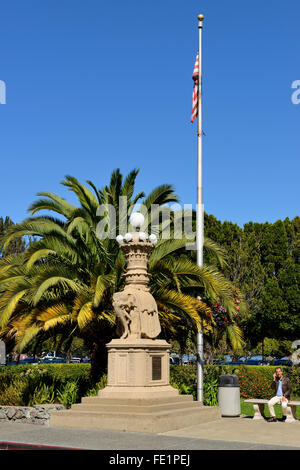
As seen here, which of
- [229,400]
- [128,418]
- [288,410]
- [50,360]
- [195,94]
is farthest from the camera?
[50,360]

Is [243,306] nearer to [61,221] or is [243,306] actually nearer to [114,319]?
[114,319]

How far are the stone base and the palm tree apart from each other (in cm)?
264

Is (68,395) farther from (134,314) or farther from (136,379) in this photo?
(134,314)

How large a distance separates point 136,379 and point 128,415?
1.17m

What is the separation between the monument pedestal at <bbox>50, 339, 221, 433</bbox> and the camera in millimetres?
12094

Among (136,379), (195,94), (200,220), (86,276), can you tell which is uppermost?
(195,94)

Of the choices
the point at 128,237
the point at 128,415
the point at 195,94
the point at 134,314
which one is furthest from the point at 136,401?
the point at 195,94

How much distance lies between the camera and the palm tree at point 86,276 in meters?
15.6

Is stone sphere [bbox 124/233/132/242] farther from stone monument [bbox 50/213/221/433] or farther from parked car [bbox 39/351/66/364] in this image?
parked car [bbox 39/351/66/364]

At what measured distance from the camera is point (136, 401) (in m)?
12.6

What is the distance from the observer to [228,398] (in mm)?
15992

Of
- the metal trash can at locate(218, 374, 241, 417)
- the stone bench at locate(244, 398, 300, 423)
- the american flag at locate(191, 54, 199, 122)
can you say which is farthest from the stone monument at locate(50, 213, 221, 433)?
the american flag at locate(191, 54, 199, 122)

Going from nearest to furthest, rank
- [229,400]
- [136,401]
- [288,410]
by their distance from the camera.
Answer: [136,401]
[288,410]
[229,400]
